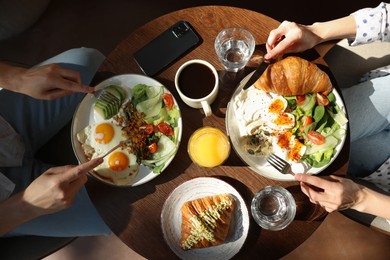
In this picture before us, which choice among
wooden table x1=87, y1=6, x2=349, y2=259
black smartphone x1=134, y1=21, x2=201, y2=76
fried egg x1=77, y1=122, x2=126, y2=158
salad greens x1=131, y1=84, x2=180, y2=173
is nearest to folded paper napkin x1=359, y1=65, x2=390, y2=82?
wooden table x1=87, y1=6, x2=349, y2=259

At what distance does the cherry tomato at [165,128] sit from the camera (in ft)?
4.89

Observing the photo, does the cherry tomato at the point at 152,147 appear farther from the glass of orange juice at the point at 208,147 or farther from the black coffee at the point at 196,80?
the black coffee at the point at 196,80

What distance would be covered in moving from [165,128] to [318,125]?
0.61 metres

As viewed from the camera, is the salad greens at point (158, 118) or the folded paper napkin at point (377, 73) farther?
the folded paper napkin at point (377, 73)

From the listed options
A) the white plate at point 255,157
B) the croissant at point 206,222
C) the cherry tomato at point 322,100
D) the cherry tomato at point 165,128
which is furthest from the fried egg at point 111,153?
the cherry tomato at point 322,100

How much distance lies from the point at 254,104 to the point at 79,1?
1.77 metres

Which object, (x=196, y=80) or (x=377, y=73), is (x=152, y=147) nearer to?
(x=196, y=80)

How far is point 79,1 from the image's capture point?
2.66m

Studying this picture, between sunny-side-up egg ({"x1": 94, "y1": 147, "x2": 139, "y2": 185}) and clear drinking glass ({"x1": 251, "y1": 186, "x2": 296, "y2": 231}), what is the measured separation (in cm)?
50

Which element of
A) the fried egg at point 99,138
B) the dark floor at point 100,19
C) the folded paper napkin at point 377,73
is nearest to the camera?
the fried egg at point 99,138

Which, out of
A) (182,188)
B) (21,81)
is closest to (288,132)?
(182,188)

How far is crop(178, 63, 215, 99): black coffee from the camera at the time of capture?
1479 millimetres

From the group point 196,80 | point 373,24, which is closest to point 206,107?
point 196,80

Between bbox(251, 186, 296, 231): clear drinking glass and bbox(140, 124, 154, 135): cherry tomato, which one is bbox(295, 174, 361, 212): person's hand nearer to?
bbox(251, 186, 296, 231): clear drinking glass
